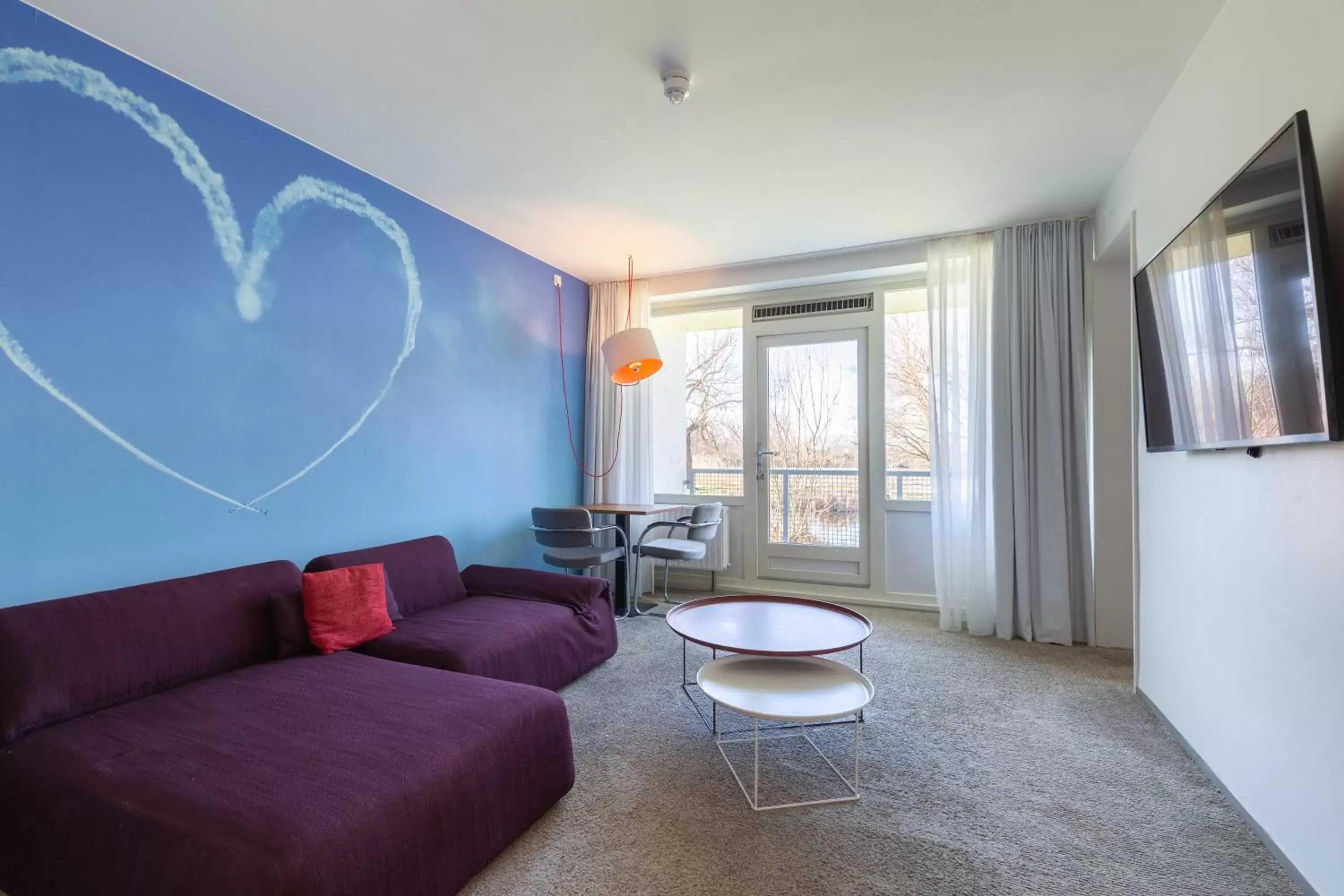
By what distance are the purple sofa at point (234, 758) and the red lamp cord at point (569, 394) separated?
2693mm

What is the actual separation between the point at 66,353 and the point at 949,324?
4335mm

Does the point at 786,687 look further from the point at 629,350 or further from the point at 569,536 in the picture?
the point at 629,350

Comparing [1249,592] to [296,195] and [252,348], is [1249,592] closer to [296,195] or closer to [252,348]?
[252,348]

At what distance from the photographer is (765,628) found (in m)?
2.46

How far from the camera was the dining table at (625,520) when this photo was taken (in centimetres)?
407

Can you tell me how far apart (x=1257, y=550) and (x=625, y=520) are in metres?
3.21

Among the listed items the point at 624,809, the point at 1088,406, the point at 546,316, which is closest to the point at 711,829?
the point at 624,809

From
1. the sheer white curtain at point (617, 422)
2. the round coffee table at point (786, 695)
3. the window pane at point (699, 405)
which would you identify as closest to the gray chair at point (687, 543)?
the sheer white curtain at point (617, 422)

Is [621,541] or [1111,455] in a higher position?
[1111,455]

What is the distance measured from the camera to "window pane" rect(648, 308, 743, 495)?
16.4 feet

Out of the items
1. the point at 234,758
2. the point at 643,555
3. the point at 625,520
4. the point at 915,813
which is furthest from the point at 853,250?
the point at 234,758

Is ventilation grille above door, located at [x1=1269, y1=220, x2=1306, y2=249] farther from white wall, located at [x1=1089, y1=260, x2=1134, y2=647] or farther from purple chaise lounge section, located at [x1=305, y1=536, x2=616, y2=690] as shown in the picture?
purple chaise lounge section, located at [x1=305, y1=536, x2=616, y2=690]

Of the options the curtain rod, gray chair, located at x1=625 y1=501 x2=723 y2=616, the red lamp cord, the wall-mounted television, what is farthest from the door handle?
the wall-mounted television

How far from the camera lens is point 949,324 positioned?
153 inches
